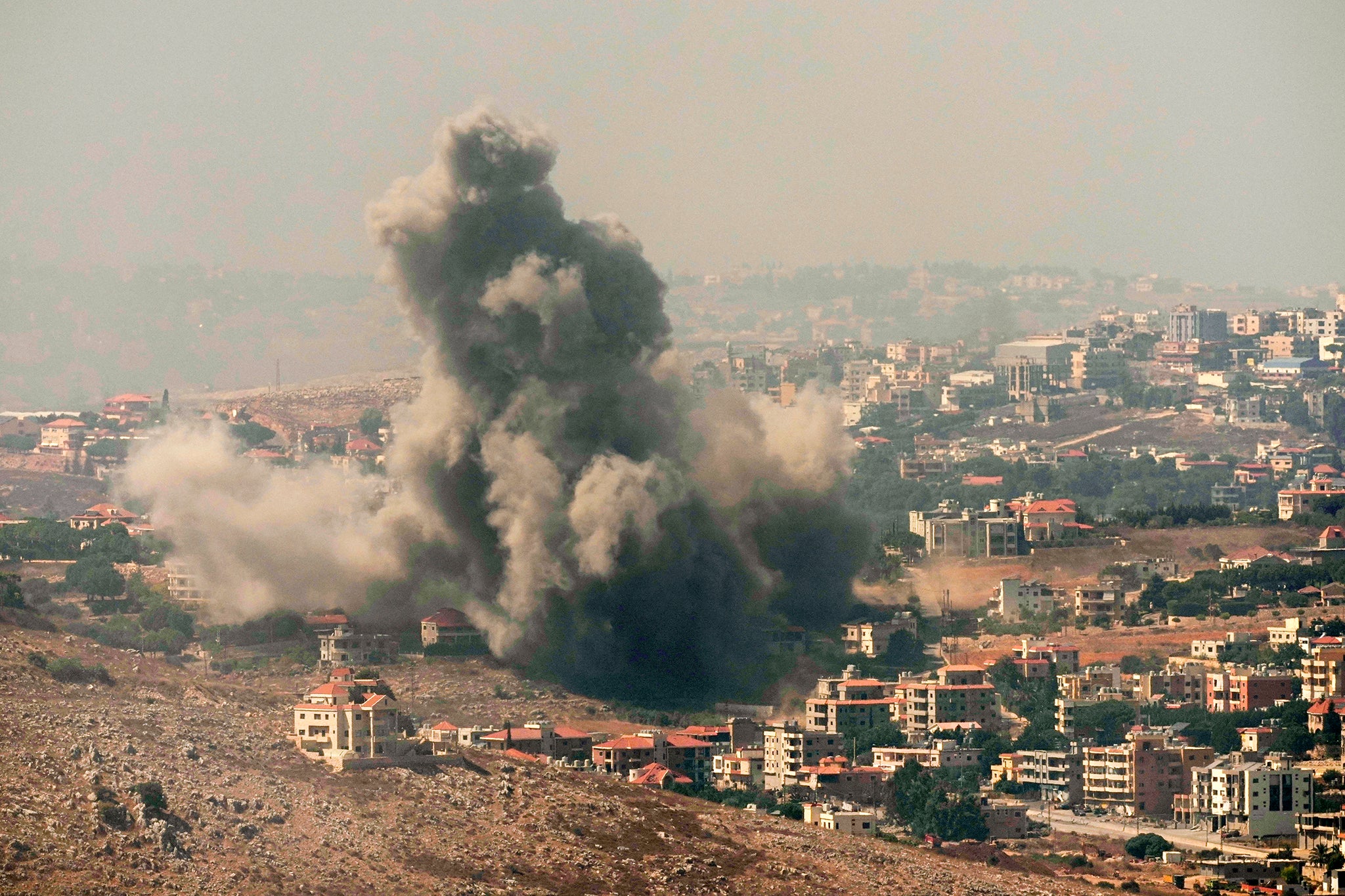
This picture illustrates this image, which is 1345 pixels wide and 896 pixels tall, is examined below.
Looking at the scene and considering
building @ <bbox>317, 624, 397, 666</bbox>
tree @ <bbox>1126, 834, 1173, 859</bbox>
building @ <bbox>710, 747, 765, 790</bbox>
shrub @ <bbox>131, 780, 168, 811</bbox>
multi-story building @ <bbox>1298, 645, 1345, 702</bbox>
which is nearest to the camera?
shrub @ <bbox>131, 780, 168, 811</bbox>

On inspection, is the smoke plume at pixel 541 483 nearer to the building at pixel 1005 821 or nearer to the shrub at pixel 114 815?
the building at pixel 1005 821

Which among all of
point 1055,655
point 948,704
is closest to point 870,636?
point 1055,655

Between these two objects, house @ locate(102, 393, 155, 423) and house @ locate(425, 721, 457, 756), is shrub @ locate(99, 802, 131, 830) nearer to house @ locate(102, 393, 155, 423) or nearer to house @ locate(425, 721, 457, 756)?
house @ locate(425, 721, 457, 756)

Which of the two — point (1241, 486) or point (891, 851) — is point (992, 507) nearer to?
point (1241, 486)

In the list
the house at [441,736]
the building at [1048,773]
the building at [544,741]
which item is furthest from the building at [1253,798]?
the house at [441,736]

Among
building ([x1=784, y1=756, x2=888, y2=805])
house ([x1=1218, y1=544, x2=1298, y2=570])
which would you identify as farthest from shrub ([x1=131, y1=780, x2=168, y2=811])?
house ([x1=1218, y1=544, x2=1298, y2=570])

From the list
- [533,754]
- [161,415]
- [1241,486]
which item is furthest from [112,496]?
[533,754]

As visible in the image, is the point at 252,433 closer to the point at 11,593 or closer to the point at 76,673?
the point at 11,593
